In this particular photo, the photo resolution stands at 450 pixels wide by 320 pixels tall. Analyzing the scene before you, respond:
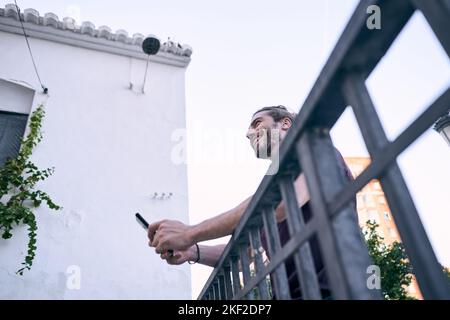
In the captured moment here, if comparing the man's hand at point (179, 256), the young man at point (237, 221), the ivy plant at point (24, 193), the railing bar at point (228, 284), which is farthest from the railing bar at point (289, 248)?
the ivy plant at point (24, 193)

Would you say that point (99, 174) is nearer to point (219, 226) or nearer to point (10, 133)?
point (10, 133)

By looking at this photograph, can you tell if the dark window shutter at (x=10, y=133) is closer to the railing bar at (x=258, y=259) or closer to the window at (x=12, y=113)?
the window at (x=12, y=113)

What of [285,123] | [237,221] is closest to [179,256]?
[237,221]

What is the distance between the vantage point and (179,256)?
6.22 feet

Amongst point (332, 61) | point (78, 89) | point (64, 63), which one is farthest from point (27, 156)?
point (332, 61)

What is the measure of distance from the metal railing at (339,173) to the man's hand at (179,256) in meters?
0.98

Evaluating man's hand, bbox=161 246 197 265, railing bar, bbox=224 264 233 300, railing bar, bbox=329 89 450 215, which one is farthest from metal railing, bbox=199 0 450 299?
man's hand, bbox=161 246 197 265

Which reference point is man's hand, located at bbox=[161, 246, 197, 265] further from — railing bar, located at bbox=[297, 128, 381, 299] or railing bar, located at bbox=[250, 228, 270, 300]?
railing bar, located at bbox=[297, 128, 381, 299]

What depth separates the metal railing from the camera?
0.46 metres

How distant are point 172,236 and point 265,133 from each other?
0.92 metres

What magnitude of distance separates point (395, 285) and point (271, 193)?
8595 mm

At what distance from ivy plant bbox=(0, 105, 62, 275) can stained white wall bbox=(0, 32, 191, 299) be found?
113 mm

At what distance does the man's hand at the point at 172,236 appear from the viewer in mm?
1433

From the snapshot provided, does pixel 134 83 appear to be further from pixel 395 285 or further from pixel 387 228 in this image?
pixel 387 228
